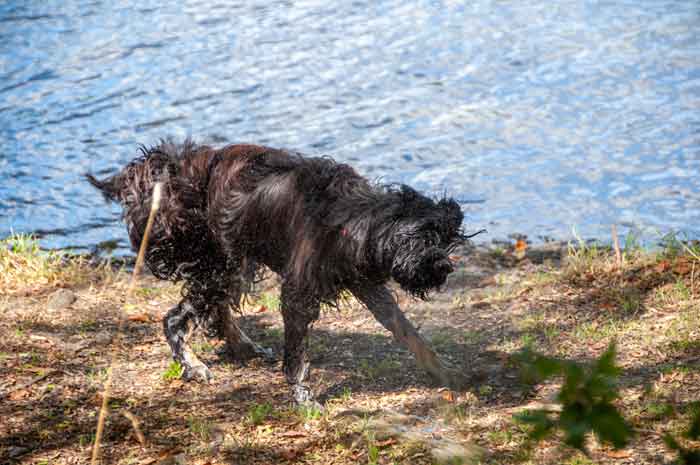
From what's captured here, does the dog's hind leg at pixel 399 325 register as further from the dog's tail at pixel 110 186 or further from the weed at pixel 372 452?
the dog's tail at pixel 110 186

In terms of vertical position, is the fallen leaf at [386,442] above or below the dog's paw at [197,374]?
above

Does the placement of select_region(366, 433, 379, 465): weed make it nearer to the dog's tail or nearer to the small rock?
the dog's tail

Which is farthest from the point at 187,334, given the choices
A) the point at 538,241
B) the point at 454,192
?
the point at 454,192

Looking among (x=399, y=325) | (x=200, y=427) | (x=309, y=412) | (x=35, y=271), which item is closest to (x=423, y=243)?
(x=399, y=325)

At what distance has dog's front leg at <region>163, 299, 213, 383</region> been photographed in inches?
213

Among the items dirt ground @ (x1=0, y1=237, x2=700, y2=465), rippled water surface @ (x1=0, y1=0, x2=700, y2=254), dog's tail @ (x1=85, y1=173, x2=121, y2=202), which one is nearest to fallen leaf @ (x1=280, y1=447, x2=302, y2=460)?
dirt ground @ (x1=0, y1=237, x2=700, y2=465)

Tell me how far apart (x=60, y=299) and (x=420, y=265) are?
3503 mm

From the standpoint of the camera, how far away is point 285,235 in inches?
195

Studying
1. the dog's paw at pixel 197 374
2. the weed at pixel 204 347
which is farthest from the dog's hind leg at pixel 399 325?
A: the weed at pixel 204 347

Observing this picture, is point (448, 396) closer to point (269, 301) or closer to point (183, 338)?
point (183, 338)

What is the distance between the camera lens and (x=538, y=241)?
8.23 metres

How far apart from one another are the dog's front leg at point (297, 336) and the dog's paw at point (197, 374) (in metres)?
0.67

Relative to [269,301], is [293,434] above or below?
above

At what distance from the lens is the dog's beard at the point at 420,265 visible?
4398mm
